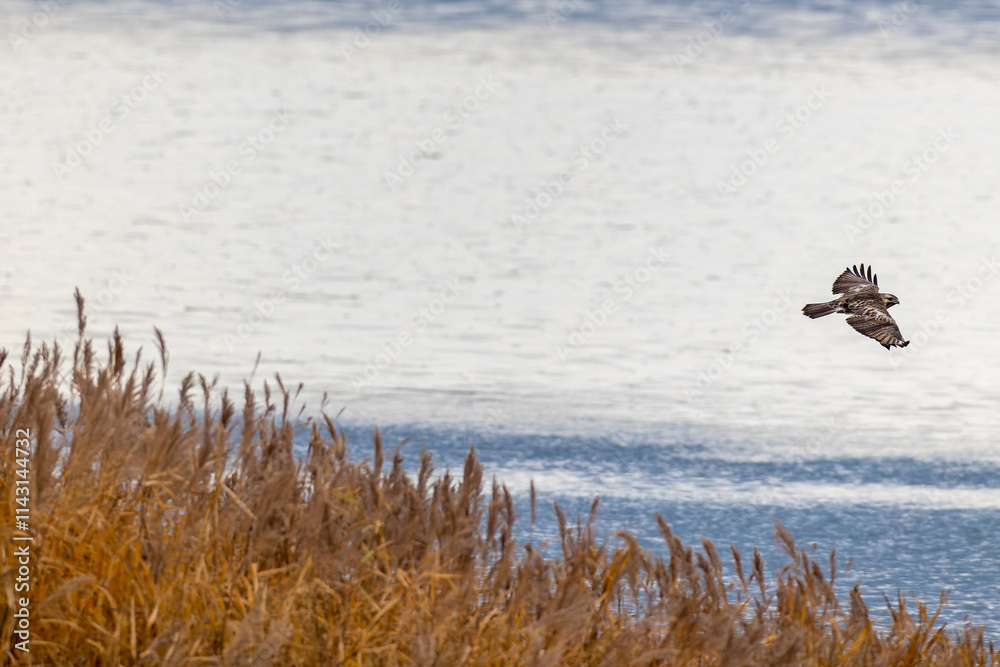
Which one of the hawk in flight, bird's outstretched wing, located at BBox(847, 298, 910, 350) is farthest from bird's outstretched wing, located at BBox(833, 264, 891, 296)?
bird's outstretched wing, located at BBox(847, 298, 910, 350)

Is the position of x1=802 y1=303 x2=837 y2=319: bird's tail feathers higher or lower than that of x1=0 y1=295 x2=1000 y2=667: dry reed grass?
higher

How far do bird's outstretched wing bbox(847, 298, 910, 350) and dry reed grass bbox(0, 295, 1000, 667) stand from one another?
132 centimetres

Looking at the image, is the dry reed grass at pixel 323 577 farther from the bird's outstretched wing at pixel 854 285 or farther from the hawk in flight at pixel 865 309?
the bird's outstretched wing at pixel 854 285

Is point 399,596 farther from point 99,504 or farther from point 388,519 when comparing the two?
point 99,504

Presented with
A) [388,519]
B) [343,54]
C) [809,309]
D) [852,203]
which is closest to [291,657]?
[388,519]

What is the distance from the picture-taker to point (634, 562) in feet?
14.3

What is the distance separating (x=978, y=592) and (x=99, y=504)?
4.05 m

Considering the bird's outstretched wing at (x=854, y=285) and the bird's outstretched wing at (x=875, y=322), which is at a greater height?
the bird's outstretched wing at (x=854, y=285)

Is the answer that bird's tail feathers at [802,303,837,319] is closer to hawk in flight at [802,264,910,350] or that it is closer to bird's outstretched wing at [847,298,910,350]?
hawk in flight at [802,264,910,350]

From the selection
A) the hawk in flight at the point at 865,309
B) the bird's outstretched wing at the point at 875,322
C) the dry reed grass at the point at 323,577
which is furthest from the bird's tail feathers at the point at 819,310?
the dry reed grass at the point at 323,577

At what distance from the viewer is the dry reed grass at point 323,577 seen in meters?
3.91

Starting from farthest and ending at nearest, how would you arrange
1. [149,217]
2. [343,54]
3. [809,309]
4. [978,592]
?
[343,54], [149,217], [978,592], [809,309]

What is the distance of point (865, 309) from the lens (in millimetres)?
6121

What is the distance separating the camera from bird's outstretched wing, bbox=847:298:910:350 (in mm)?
5807
